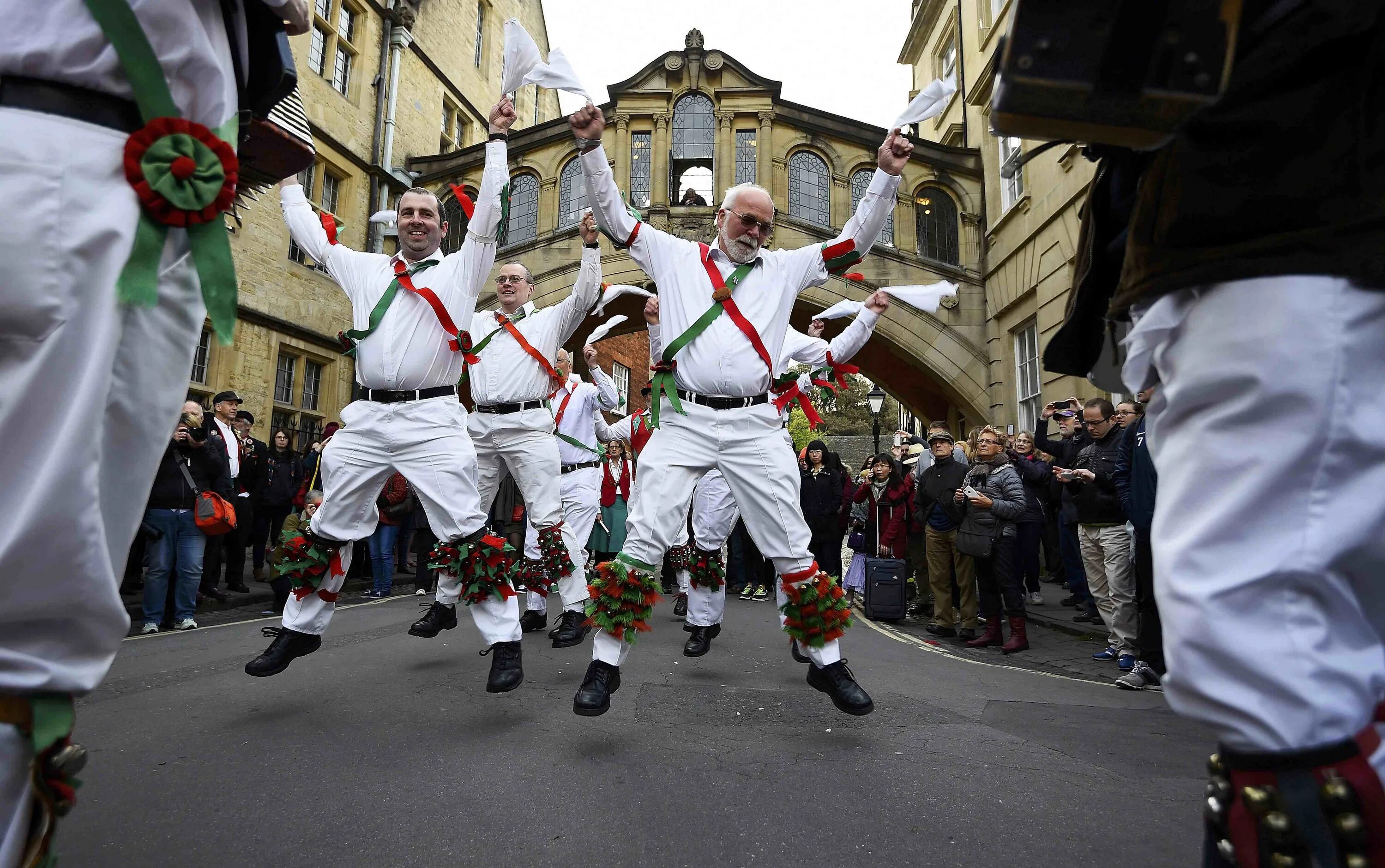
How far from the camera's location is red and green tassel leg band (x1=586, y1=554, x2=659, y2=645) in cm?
346

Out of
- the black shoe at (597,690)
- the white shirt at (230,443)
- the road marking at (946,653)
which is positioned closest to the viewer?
the black shoe at (597,690)

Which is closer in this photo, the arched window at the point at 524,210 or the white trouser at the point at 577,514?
the white trouser at the point at 577,514

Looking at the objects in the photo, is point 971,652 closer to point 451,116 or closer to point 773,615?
point 773,615

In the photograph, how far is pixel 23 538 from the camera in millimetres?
1251

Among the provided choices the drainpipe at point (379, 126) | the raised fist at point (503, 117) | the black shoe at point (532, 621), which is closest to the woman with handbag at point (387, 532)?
the black shoe at point (532, 621)

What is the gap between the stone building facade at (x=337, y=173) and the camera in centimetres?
1405

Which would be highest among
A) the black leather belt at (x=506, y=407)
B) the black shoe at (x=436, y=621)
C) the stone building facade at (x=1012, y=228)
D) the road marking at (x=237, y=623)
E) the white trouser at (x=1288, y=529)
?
the stone building facade at (x=1012, y=228)

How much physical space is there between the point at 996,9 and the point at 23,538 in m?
18.7

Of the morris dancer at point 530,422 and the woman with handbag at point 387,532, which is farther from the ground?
the morris dancer at point 530,422

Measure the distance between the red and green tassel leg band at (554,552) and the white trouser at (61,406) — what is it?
4.24m

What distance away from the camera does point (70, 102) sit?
141 cm

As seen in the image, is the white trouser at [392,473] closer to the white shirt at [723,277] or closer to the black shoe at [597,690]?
the black shoe at [597,690]

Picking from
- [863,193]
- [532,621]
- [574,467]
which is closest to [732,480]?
[532,621]

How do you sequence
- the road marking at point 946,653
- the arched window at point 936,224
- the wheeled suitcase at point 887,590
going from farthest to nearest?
the arched window at point 936,224 < the wheeled suitcase at point 887,590 < the road marking at point 946,653
